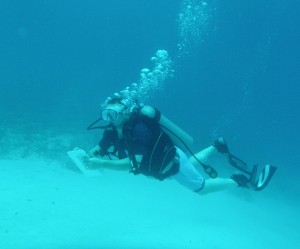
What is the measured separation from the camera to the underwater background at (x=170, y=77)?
2150 centimetres

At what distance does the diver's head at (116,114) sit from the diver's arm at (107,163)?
0.59 metres

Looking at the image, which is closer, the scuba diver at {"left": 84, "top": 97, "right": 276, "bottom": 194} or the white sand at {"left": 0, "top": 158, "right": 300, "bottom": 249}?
the scuba diver at {"left": 84, "top": 97, "right": 276, "bottom": 194}

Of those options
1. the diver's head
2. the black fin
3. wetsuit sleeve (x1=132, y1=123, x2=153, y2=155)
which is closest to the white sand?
the black fin

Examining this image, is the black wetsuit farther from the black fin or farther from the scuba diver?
the black fin

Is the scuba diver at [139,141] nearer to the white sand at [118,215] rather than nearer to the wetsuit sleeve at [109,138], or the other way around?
the wetsuit sleeve at [109,138]

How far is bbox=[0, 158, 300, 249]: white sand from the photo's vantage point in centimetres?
748

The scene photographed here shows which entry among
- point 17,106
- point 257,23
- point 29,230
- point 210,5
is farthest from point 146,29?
point 29,230

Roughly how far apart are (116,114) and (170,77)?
5956 centimetres

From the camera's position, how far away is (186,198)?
43.5 feet

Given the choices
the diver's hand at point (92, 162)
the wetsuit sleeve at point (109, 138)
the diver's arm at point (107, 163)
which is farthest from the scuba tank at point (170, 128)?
the diver's hand at point (92, 162)

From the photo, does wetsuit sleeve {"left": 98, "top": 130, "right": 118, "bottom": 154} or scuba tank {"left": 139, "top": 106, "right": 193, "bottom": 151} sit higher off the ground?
wetsuit sleeve {"left": 98, "top": 130, "right": 118, "bottom": 154}

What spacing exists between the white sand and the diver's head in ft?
10.4

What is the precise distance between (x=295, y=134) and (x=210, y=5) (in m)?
35.4

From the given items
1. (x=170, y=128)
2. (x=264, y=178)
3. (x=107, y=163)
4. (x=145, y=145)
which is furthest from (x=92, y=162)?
(x=264, y=178)
